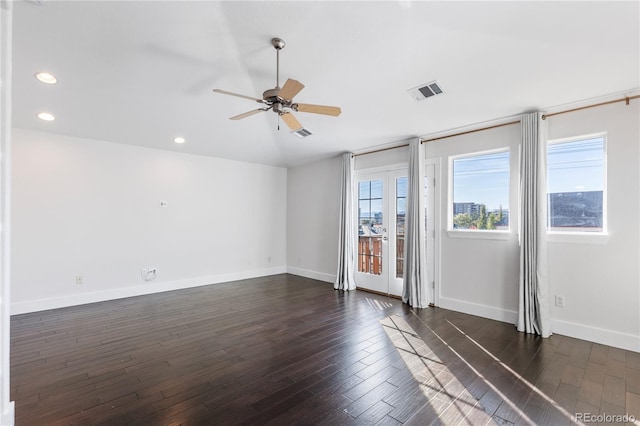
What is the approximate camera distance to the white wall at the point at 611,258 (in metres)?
3.14

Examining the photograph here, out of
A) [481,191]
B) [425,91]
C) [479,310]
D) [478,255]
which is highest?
[425,91]

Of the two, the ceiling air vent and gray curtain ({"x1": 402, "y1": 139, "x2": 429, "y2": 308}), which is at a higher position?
the ceiling air vent

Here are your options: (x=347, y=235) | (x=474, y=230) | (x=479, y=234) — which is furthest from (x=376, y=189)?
(x=479, y=234)

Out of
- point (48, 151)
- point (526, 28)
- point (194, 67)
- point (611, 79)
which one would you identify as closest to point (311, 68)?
point (194, 67)

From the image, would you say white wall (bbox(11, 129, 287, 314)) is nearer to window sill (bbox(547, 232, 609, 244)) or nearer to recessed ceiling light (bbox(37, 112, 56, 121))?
recessed ceiling light (bbox(37, 112, 56, 121))

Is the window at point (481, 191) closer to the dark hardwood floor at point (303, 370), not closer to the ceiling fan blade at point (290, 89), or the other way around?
the dark hardwood floor at point (303, 370)

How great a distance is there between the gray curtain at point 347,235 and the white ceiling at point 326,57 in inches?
64.2

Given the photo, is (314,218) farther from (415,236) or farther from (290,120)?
(290,120)

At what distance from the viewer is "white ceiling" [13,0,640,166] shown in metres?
2.31

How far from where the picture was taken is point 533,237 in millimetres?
3611

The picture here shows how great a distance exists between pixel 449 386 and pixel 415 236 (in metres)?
2.54

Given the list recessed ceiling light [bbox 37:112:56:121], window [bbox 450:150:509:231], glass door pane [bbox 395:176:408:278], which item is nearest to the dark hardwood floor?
glass door pane [bbox 395:176:408:278]

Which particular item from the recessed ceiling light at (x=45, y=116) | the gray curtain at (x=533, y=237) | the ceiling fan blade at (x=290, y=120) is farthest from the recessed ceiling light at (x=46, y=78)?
the gray curtain at (x=533, y=237)

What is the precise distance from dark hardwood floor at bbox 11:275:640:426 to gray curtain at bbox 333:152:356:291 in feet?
5.13
